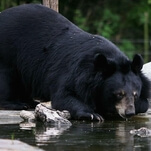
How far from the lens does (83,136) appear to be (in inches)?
248

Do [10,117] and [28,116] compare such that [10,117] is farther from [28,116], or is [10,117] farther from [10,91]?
[10,91]

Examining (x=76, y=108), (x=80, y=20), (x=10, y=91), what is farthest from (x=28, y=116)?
(x=80, y=20)

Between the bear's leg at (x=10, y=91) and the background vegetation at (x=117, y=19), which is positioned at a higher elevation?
the bear's leg at (x=10, y=91)

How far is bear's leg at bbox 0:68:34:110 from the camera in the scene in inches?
342

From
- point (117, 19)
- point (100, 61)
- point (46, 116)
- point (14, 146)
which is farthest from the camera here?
point (117, 19)

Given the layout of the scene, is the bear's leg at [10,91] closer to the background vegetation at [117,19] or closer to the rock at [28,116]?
the rock at [28,116]

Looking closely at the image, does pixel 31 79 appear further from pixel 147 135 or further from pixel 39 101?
pixel 147 135

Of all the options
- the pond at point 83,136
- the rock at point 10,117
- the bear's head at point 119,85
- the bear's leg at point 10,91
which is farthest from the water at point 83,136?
the bear's leg at point 10,91

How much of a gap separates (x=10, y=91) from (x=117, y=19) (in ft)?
43.5

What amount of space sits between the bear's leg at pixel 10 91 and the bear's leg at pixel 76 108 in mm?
840

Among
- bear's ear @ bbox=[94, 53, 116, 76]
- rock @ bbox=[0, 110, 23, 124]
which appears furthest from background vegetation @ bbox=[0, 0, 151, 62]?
bear's ear @ bbox=[94, 53, 116, 76]

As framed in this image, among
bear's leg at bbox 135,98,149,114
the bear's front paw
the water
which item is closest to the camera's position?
the water

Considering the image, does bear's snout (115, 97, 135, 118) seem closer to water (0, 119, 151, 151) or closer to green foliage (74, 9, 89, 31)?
water (0, 119, 151, 151)

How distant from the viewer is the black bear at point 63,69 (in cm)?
760
